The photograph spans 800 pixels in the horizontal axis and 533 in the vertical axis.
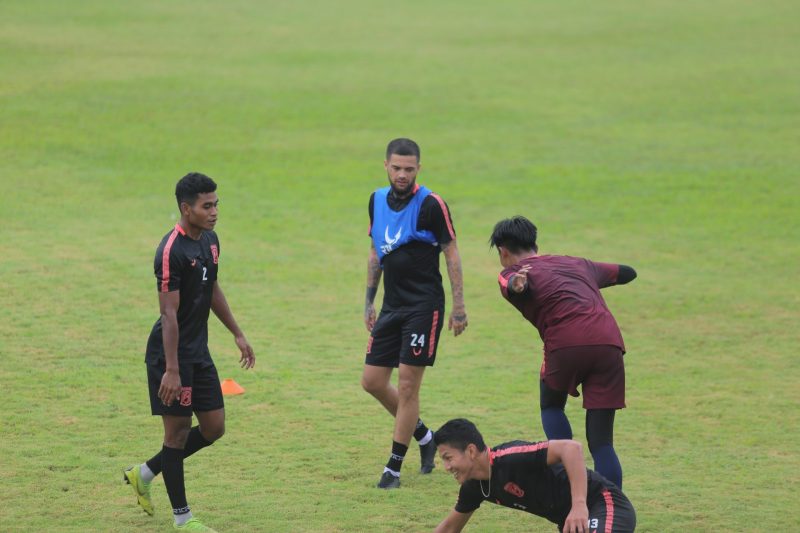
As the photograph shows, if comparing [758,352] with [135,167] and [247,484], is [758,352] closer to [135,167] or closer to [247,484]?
[247,484]

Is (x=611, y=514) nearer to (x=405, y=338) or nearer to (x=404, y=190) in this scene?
(x=405, y=338)

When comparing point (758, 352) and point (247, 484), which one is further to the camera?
point (758, 352)

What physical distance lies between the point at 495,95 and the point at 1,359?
1959cm

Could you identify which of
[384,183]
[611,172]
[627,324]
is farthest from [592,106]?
[627,324]

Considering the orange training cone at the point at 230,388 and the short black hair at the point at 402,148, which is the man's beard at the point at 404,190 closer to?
the short black hair at the point at 402,148

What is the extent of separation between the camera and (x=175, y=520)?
328 inches

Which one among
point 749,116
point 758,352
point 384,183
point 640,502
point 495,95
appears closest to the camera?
point 640,502

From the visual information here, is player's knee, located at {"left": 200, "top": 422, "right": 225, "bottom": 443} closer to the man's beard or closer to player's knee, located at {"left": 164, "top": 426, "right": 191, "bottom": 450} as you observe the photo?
player's knee, located at {"left": 164, "top": 426, "right": 191, "bottom": 450}

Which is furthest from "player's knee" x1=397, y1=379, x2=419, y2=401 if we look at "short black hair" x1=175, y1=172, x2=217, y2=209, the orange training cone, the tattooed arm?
the orange training cone

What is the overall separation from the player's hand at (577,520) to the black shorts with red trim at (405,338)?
2966mm

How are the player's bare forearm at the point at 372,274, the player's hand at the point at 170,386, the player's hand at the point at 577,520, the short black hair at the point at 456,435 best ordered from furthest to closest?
the player's bare forearm at the point at 372,274 < the player's hand at the point at 170,386 < the short black hair at the point at 456,435 < the player's hand at the point at 577,520

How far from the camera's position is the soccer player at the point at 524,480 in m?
6.75

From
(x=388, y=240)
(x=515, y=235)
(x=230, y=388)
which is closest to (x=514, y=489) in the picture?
(x=515, y=235)

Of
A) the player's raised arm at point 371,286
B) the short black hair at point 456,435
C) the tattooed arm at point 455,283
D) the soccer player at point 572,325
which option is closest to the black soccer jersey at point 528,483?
the short black hair at point 456,435
